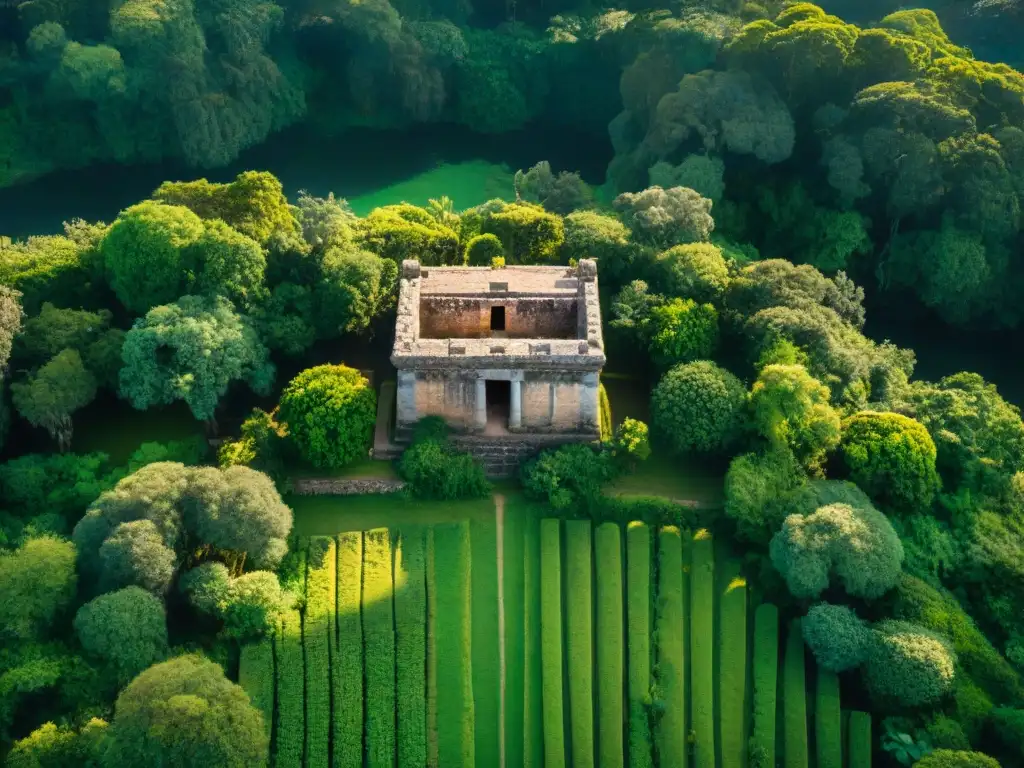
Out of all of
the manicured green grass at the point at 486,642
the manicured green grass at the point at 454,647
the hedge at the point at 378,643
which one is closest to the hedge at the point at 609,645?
the manicured green grass at the point at 486,642

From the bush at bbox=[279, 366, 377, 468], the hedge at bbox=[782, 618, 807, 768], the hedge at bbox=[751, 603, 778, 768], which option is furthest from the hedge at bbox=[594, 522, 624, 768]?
the bush at bbox=[279, 366, 377, 468]

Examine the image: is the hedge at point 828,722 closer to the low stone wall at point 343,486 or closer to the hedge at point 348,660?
the hedge at point 348,660

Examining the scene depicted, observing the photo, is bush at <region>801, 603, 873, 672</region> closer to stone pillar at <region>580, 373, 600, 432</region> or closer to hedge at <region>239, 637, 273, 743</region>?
stone pillar at <region>580, 373, 600, 432</region>

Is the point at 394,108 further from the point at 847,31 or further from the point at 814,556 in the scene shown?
the point at 814,556

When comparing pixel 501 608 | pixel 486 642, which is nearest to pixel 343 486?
pixel 501 608

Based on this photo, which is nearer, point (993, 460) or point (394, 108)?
point (993, 460)

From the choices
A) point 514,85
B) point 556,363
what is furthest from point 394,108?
point 556,363
